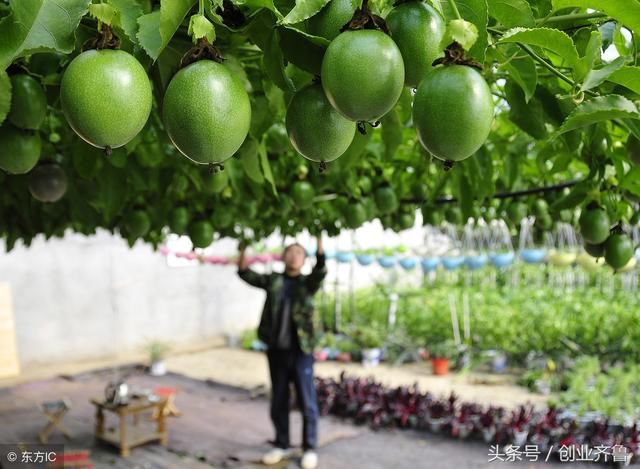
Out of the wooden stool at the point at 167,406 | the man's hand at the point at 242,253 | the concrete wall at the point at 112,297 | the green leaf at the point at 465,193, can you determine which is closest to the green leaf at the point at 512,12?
the green leaf at the point at 465,193

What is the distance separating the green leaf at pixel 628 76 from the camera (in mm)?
786

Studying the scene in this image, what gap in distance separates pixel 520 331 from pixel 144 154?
702 cm

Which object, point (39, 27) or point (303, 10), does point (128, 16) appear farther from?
point (303, 10)

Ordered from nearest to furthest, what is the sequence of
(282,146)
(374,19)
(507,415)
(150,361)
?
1. (374,19)
2. (282,146)
3. (507,415)
4. (150,361)

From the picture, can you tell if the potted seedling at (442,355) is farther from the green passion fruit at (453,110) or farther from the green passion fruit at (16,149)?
the green passion fruit at (453,110)

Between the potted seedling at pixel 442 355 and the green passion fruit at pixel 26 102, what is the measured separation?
26.1 ft

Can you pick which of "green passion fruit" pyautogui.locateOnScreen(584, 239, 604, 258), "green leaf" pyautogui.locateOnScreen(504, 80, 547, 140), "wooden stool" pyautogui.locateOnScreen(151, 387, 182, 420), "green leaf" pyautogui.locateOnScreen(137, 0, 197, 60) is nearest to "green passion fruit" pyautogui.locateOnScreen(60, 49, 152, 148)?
"green leaf" pyautogui.locateOnScreen(137, 0, 197, 60)

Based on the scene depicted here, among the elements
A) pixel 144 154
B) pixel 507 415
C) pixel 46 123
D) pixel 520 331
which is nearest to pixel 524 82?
pixel 144 154

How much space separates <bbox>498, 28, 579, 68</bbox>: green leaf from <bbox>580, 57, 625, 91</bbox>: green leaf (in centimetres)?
3

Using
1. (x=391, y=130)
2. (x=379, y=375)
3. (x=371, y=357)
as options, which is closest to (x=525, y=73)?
(x=391, y=130)

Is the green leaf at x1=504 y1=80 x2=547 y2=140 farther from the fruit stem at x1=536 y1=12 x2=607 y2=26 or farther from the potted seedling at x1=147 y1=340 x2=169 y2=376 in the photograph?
the potted seedling at x1=147 y1=340 x2=169 y2=376

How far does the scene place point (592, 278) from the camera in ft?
33.2

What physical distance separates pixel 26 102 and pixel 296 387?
4.16 m

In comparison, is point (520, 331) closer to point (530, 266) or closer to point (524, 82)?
point (530, 266)
